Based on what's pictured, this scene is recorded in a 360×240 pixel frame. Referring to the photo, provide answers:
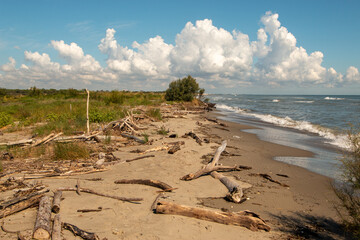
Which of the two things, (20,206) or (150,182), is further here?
(150,182)

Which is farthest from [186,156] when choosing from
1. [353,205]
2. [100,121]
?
[100,121]

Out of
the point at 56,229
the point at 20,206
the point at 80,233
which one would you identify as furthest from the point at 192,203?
the point at 20,206

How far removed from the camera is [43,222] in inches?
131

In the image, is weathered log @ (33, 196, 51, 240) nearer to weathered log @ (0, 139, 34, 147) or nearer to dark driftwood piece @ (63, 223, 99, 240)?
dark driftwood piece @ (63, 223, 99, 240)

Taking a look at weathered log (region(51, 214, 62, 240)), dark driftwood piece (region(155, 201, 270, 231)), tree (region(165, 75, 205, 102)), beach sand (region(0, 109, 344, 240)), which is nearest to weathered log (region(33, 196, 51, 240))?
weathered log (region(51, 214, 62, 240))

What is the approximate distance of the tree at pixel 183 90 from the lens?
38.7 meters

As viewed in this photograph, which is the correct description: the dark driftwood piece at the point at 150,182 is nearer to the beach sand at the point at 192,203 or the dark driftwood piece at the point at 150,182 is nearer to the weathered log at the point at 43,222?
the beach sand at the point at 192,203

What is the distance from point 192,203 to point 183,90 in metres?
34.7

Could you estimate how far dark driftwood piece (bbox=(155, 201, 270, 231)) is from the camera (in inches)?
151

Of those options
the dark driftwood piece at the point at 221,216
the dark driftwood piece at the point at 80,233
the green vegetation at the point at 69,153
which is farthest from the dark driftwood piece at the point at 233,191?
the green vegetation at the point at 69,153

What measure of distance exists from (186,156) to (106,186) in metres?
3.47

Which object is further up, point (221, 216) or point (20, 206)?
point (20, 206)

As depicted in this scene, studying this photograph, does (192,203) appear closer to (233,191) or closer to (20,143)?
(233,191)

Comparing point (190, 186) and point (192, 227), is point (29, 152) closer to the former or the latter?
point (190, 186)
